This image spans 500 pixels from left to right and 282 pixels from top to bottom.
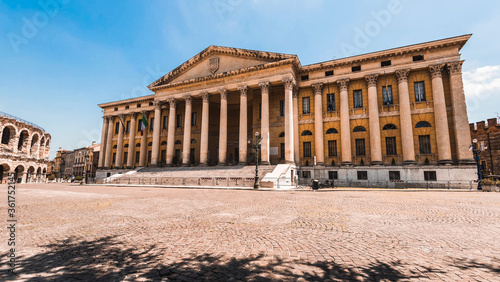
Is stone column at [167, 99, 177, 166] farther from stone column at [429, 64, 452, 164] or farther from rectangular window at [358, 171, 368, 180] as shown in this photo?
stone column at [429, 64, 452, 164]

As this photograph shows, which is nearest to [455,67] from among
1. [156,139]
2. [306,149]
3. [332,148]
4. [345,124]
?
[345,124]

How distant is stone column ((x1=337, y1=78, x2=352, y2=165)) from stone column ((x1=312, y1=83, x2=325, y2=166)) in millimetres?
2346

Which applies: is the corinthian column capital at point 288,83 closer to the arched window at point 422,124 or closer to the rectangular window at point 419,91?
the rectangular window at point 419,91

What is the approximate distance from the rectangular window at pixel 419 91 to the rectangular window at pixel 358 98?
566 centimetres

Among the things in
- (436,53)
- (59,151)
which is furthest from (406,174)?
(59,151)

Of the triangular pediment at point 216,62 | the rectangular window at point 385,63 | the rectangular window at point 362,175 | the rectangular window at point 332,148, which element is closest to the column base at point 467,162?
the rectangular window at point 362,175

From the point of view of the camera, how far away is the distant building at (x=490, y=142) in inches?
1257

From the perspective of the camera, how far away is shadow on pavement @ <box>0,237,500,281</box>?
3.16 m

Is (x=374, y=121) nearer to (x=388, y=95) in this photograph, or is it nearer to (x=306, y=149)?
(x=388, y=95)

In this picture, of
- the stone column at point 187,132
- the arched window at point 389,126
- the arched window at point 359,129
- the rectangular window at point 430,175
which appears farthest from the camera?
the stone column at point 187,132

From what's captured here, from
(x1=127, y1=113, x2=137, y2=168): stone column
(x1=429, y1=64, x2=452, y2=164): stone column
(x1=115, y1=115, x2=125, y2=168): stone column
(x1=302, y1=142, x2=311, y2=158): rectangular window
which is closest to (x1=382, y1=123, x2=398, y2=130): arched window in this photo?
(x1=429, y1=64, x2=452, y2=164): stone column

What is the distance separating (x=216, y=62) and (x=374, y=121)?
22.1m

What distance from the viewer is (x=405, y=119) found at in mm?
25562

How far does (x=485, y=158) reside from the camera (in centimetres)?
3381
